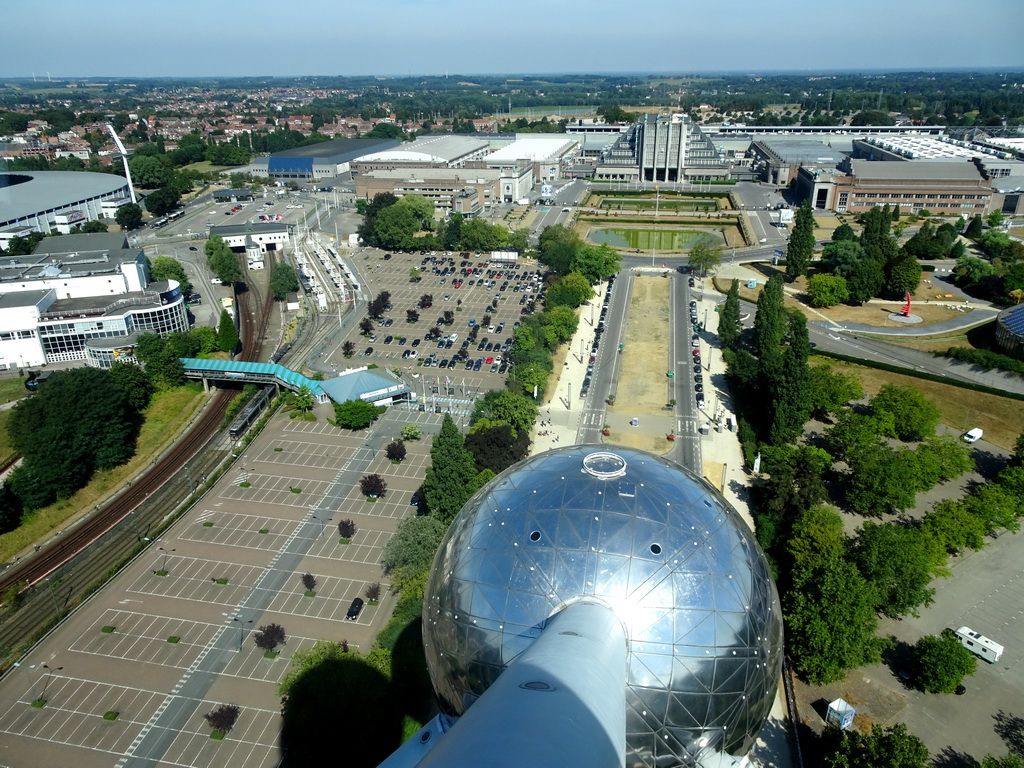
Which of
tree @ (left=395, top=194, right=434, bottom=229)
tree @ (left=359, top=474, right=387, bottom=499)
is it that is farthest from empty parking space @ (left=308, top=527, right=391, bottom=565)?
tree @ (left=395, top=194, right=434, bottom=229)

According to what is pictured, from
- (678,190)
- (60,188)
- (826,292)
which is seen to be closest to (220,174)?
(60,188)

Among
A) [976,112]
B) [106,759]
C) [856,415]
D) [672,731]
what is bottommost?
[106,759]

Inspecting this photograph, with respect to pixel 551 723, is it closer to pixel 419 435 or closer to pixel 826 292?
pixel 419 435

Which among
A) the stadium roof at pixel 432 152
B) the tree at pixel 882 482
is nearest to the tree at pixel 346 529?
the tree at pixel 882 482

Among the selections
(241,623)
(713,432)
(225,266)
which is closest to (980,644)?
(713,432)

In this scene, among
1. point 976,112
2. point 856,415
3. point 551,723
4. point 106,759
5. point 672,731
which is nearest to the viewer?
point 551,723

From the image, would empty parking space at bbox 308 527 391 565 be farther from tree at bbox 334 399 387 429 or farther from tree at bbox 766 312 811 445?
tree at bbox 766 312 811 445
